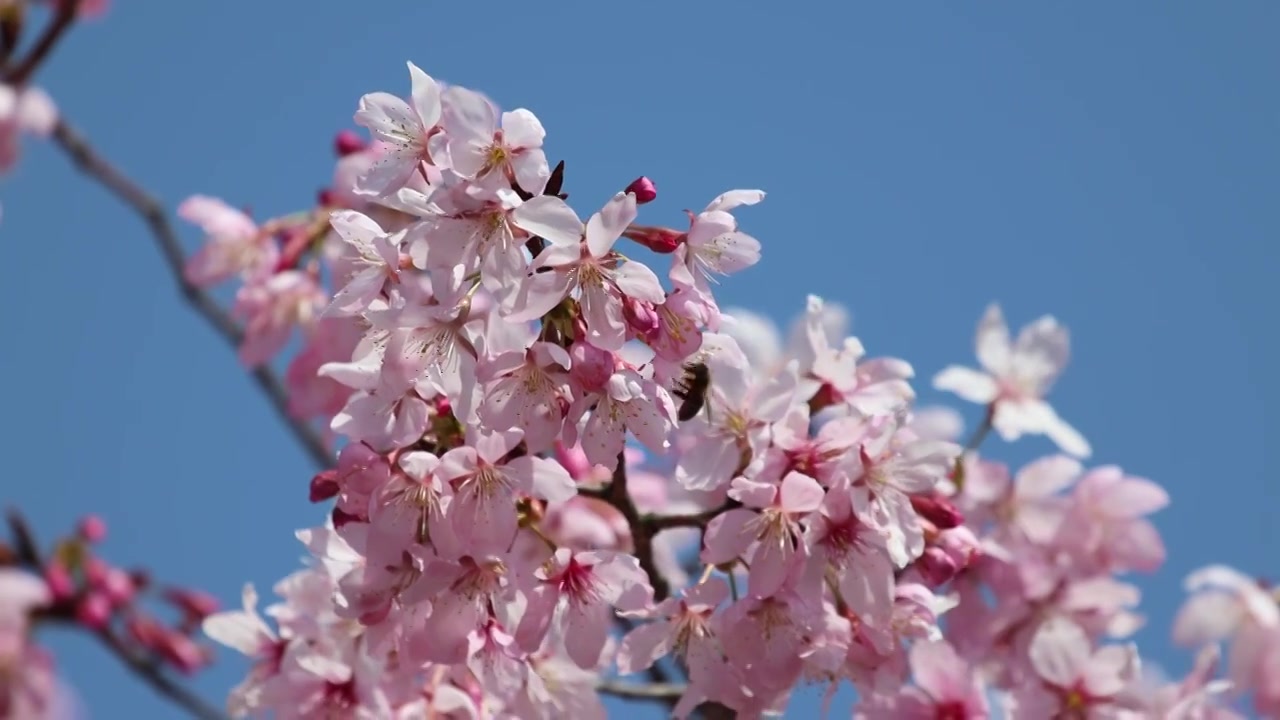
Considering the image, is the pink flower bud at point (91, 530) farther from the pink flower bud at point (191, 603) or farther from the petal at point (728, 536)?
the petal at point (728, 536)

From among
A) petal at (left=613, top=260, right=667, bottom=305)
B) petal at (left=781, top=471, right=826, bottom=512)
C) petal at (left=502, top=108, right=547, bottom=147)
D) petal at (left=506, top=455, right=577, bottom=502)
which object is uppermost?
petal at (left=502, top=108, right=547, bottom=147)

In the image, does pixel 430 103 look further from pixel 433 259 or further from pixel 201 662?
pixel 201 662

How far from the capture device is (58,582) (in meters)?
4.04

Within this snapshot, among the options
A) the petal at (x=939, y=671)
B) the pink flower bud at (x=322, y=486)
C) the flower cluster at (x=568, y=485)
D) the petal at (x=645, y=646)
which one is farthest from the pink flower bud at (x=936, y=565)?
the pink flower bud at (x=322, y=486)

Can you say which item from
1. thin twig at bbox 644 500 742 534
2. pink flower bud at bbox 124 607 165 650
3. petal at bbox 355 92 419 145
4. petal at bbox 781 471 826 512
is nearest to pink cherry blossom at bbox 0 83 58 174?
pink flower bud at bbox 124 607 165 650

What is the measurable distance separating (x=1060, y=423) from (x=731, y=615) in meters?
1.36

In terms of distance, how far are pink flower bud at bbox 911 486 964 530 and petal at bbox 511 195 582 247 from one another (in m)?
0.76

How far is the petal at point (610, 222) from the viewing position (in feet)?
4.55

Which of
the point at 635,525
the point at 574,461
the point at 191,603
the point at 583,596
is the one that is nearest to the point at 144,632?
the point at 191,603

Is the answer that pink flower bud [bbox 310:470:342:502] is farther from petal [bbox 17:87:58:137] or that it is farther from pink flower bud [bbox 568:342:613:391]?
petal [bbox 17:87:58:137]

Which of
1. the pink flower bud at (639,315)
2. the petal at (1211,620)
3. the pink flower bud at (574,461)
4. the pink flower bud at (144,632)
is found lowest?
the pink flower bud at (144,632)

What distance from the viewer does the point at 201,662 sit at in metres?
4.32

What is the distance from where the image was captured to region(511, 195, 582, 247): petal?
136 centimetres

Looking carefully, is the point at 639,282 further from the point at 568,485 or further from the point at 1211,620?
the point at 1211,620
